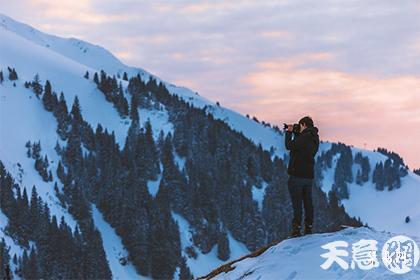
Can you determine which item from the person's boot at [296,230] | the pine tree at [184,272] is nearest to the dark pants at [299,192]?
the person's boot at [296,230]

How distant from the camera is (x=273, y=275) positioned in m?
14.7

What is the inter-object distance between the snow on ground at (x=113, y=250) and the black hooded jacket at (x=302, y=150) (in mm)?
140511

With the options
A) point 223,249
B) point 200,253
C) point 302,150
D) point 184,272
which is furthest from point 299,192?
point 223,249

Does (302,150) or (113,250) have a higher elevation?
(302,150)

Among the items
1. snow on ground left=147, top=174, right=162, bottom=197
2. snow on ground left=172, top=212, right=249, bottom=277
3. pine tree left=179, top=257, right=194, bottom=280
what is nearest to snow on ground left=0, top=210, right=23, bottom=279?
pine tree left=179, top=257, right=194, bottom=280

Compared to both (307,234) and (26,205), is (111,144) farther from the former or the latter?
(307,234)

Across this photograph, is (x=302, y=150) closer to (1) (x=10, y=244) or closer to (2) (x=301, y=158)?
(2) (x=301, y=158)

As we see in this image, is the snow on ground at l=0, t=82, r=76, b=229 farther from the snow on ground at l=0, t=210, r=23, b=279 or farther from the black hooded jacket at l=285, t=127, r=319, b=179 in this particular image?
the black hooded jacket at l=285, t=127, r=319, b=179

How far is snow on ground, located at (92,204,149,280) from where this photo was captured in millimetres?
154875

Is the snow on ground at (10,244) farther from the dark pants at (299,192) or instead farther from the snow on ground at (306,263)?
the snow on ground at (306,263)

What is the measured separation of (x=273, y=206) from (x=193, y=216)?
2507cm

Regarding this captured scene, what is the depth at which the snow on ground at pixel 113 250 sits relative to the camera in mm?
154875

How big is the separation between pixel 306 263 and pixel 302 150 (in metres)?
3.33

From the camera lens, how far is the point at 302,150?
17.0 m
